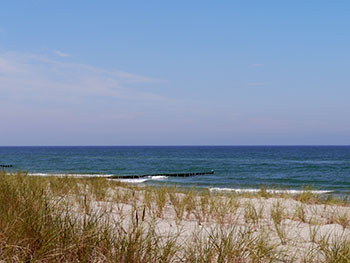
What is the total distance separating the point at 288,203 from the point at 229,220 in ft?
13.1

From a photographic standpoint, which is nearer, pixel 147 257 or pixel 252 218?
pixel 147 257

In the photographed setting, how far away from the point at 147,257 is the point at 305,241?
9.75ft

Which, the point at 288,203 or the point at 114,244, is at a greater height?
the point at 114,244

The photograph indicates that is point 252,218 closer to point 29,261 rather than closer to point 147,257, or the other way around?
point 147,257

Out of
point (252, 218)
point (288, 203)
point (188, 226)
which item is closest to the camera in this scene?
point (188, 226)

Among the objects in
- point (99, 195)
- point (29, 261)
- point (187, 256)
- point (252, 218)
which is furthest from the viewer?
point (99, 195)

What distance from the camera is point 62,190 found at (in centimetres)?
891

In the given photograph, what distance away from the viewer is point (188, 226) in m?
6.40

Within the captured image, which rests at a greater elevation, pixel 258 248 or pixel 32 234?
pixel 32 234

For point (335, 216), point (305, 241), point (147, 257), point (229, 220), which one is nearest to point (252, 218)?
point (229, 220)

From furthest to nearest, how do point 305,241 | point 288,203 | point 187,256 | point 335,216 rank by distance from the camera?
1. point 288,203
2. point 335,216
3. point 305,241
4. point 187,256

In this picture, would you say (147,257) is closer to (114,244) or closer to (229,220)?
(114,244)

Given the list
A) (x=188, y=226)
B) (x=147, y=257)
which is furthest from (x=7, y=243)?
(x=188, y=226)

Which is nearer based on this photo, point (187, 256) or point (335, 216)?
point (187, 256)
